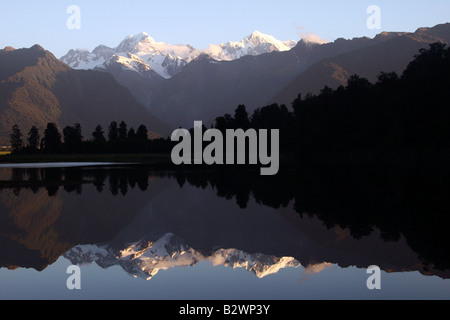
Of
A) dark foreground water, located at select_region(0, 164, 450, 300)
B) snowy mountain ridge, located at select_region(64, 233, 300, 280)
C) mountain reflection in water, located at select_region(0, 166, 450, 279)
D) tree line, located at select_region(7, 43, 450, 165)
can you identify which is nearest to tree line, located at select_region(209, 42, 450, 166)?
tree line, located at select_region(7, 43, 450, 165)

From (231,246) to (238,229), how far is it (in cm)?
517

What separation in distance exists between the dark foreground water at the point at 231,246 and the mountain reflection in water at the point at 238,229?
82mm

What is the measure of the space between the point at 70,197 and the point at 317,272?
36.4 metres

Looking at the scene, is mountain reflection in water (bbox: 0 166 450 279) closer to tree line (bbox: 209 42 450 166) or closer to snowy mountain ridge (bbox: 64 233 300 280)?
snowy mountain ridge (bbox: 64 233 300 280)

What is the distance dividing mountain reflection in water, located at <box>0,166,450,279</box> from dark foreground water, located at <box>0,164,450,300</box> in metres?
0.08

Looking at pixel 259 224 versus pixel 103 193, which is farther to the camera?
pixel 103 193

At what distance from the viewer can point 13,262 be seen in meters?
23.5

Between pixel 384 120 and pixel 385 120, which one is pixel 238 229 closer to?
pixel 385 120

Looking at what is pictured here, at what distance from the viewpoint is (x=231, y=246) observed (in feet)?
87.8

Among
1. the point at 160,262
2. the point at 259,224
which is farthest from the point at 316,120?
the point at 160,262

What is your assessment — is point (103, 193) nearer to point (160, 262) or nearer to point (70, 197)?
point (70, 197)

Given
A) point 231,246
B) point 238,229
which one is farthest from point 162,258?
point 238,229

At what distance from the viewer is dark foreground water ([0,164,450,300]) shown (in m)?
18.6
